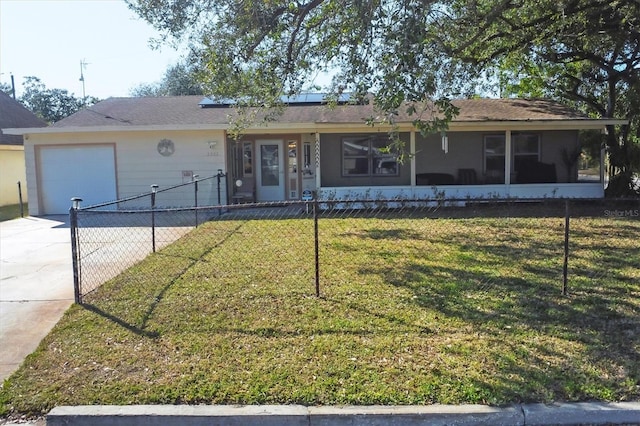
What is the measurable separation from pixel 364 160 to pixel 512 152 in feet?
15.9

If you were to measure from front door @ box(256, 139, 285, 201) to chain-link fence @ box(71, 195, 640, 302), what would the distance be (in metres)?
3.14

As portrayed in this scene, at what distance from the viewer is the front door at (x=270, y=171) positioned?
1700cm

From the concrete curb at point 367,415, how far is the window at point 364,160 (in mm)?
13553

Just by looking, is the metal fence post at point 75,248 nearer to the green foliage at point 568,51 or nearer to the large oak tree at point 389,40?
the large oak tree at point 389,40

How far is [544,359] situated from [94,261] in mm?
7116

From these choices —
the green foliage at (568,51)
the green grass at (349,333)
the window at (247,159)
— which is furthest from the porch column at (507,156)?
the window at (247,159)

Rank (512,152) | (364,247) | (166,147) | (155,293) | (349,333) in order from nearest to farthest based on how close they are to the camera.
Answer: (349,333) → (155,293) → (364,247) → (166,147) → (512,152)

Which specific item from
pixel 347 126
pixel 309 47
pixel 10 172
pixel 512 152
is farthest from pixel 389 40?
pixel 10 172

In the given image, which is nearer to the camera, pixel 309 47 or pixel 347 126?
pixel 309 47

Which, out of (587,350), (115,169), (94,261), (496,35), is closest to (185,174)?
(115,169)

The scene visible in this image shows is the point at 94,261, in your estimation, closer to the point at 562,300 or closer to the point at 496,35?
the point at 562,300

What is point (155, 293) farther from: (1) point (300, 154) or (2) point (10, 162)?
(2) point (10, 162)

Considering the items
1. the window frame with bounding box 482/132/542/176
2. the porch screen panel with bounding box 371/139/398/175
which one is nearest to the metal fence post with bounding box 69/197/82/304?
the porch screen panel with bounding box 371/139/398/175

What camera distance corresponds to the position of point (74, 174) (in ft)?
51.6
